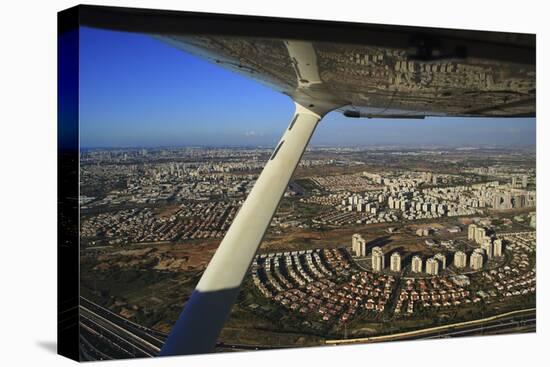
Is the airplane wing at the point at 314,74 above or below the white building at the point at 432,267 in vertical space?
above

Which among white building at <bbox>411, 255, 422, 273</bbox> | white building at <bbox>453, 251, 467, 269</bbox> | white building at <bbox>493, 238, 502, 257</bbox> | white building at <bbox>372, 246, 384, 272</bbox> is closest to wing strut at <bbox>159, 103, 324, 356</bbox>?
white building at <bbox>372, 246, 384, 272</bbox>

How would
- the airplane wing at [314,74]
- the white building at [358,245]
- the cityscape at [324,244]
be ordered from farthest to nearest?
the white building at [358,245], the airplane wing at [314,74], the cityscape at [324,244]

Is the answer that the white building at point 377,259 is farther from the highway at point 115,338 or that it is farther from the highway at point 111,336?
the highway at point 111,336

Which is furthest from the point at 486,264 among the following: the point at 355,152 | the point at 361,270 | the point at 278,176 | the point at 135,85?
the point at 135,85

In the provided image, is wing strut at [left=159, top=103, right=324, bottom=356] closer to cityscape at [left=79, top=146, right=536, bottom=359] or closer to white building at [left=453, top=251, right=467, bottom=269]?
cityscape at [left=79, top=146, right=536, bottom=359]

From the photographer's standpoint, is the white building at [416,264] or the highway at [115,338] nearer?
the highway at [115,338]

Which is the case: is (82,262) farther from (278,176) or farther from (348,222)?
(348,222)

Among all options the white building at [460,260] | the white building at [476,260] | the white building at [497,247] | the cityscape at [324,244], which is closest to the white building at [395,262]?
the cityscape at [324,244]

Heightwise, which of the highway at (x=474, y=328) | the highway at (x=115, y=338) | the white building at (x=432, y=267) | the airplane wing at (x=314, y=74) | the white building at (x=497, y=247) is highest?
the airplane wing at (x=314, y=74)

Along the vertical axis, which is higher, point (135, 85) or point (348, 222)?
point (135, 85)
